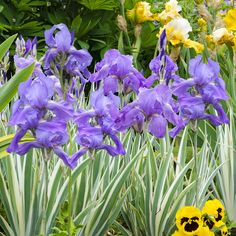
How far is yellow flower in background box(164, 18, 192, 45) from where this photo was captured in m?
2.74

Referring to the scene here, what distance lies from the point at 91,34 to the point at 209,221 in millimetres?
2777

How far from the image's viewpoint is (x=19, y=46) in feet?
7.75

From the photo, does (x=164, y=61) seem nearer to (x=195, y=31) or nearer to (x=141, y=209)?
(x=141, y=209)

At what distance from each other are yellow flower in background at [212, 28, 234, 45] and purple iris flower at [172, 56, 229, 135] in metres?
1.36

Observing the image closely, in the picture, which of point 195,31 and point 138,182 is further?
point 195,31

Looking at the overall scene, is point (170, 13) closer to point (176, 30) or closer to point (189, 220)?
point (176, 30)

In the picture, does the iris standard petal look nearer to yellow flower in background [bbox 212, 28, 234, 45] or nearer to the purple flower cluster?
the purple flower cluster

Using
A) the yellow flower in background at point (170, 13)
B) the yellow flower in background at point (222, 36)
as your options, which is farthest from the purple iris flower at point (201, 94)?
the yellow flower in background at point (222, 36)

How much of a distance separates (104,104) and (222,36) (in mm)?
1647

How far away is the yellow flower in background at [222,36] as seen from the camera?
10.1ft

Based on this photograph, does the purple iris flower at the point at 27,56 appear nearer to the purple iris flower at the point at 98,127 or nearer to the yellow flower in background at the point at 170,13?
the purple iris flower at the point at 98,127

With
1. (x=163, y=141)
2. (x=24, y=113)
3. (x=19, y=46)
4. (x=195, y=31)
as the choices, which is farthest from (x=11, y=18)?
(x=24, y=113)

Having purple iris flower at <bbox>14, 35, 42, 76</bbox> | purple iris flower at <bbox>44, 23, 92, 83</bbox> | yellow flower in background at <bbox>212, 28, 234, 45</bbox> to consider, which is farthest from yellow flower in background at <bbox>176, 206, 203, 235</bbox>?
yellow flower in background at <bbox>212, 28, 234, 45</bbox>

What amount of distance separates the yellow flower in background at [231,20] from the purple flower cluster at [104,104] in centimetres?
136
